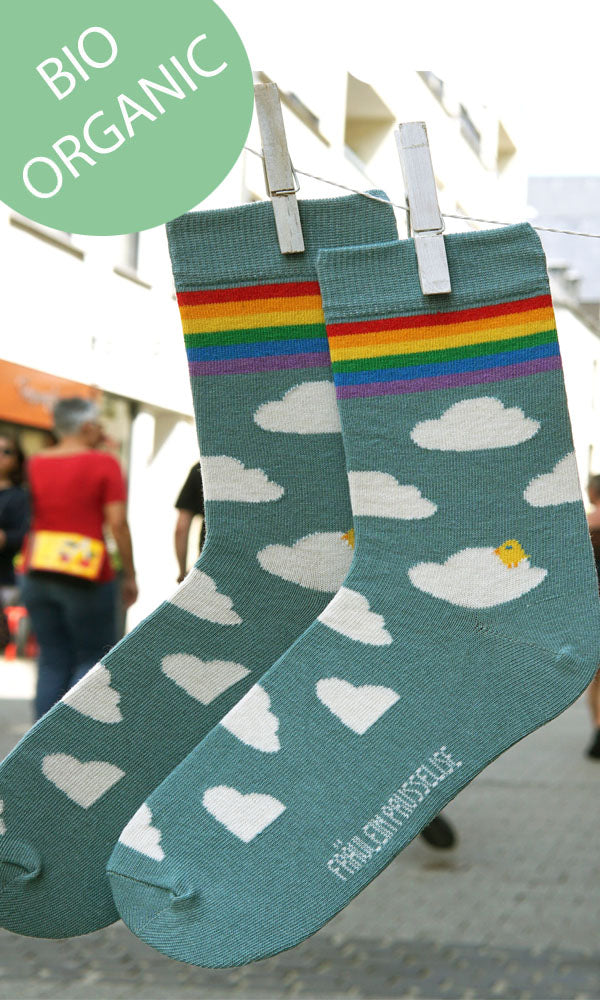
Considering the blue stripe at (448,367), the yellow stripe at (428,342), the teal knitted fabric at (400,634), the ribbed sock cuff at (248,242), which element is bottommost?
the teal knitted fabric at (400,634)

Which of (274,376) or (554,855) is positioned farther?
(554,855)

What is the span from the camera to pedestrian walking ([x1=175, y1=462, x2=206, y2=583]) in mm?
2577

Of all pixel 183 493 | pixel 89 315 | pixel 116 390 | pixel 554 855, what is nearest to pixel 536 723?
pixel 183 493

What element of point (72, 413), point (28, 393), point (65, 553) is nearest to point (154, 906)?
point (72, 413)

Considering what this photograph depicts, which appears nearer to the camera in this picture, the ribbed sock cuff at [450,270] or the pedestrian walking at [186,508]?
the ribbed sock cuff at [450,270]

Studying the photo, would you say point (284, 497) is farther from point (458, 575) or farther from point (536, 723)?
point (536, 723)

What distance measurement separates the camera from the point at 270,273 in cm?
120

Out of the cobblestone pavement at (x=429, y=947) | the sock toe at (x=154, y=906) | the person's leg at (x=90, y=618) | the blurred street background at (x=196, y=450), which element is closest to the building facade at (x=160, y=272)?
the blurred street background at (x=196, y=450)

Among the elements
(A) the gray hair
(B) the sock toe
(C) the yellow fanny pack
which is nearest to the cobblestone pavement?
(C) the yellow fanny pack

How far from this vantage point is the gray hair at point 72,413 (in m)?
1.88

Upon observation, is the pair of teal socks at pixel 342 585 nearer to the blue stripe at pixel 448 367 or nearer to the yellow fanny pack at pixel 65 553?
the blue stripe at pixel 448 367

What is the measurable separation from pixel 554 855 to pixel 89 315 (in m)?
2.46

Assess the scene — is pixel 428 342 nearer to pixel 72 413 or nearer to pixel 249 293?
pixel 249 293

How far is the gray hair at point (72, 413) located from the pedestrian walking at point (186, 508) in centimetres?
57
